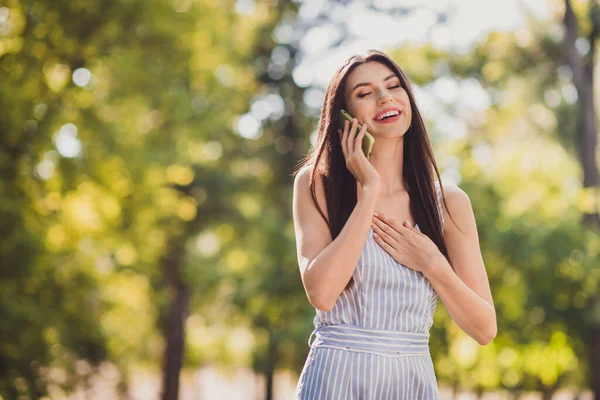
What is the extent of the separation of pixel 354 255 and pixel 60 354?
11.5 meters

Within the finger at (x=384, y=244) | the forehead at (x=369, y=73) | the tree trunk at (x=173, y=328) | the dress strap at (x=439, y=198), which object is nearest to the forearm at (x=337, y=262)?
the finger at (x=384, y=244)

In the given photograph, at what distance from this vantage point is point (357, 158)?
2.41 meters

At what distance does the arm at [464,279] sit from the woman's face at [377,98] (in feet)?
0.97

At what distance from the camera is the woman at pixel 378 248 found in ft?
7.45

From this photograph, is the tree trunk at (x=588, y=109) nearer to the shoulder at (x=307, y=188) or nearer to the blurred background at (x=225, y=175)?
the blurred background at (x=225, y=175)

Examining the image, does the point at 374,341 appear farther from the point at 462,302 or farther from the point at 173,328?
the point at 173,328

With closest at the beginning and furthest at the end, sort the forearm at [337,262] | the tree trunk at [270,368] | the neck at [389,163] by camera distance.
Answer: the forearm at [337,262] → the neck at [389,163] → the tree trunk at [270,368]

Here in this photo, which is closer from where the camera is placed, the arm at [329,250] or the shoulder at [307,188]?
the arm at [329,250]

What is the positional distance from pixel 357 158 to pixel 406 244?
1.00 ft

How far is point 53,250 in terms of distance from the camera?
508 inches

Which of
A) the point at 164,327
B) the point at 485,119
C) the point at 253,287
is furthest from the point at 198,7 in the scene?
the point at 164,327

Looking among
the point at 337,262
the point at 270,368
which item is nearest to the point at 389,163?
the point at 337,262

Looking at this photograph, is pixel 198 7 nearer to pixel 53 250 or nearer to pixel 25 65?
pixel 25 65

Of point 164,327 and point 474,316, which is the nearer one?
point 474,316
